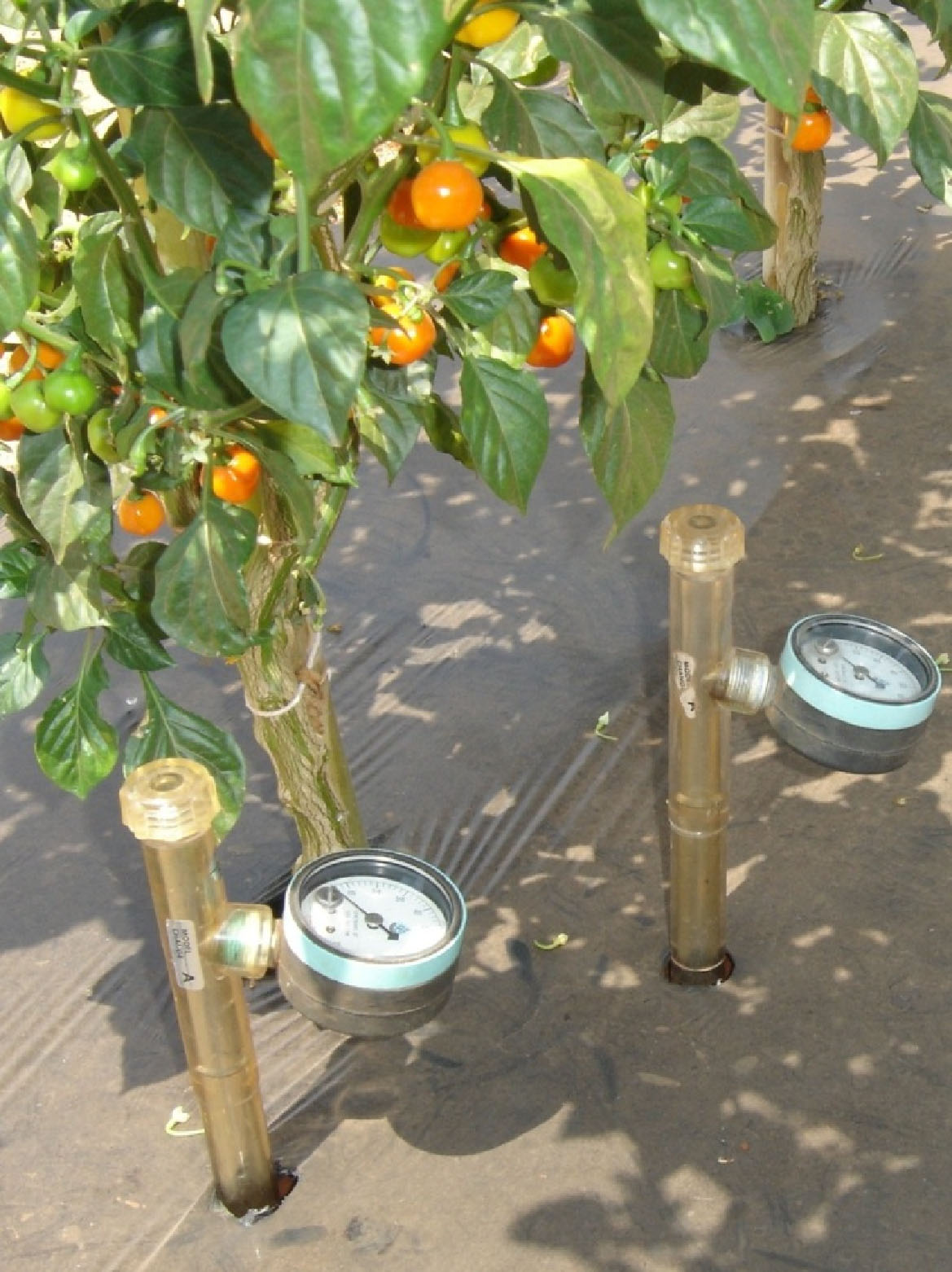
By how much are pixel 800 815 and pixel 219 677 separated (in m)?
1.31

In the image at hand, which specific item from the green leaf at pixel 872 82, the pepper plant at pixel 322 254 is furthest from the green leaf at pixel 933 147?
the green leaf at pixel 872 82

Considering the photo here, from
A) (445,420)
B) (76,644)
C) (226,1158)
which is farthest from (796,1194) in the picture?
(76,644)

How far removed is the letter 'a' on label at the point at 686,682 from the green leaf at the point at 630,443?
642mm

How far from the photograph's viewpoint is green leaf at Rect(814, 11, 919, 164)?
1.49m

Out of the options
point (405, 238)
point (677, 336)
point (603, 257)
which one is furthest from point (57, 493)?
point (603, 257)

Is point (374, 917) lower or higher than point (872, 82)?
lower

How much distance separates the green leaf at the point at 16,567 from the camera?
199 cm

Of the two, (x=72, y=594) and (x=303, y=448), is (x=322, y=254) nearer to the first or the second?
(x=303, y=448)

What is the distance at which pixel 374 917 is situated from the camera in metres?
2.10

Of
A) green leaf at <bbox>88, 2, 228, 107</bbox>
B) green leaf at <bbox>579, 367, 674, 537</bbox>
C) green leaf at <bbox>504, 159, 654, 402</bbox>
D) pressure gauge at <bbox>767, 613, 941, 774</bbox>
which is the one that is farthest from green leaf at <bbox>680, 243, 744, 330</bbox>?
pressure gauge at <bbox>767, 613, 941, 774</bbox>

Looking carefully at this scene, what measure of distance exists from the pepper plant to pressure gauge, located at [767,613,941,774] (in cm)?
57

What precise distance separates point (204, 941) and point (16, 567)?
54 centimetres

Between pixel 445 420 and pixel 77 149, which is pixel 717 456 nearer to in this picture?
pixel 445 420

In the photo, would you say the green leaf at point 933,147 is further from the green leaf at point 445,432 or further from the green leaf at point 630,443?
the green leaf at point 445,432
